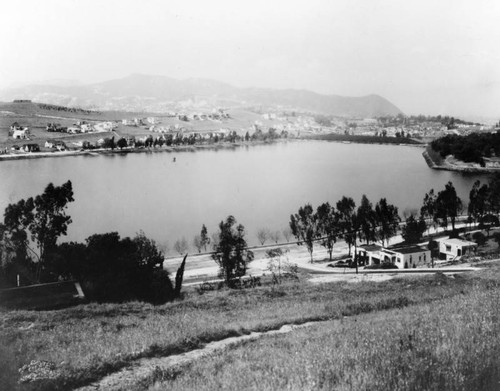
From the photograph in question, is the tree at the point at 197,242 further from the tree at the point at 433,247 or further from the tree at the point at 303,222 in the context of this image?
the tree at the point at 433,247

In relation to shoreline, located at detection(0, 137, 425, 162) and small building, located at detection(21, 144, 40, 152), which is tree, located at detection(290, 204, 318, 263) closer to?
shoreline, located at detection(0, 137, 425, 162)

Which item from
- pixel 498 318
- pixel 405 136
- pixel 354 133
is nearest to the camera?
pixel 498 318

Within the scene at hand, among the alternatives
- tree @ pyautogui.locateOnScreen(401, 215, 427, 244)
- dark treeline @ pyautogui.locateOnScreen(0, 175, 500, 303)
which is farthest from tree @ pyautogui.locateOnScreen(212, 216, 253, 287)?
tree @ pyautogui.locateOnScreen(401, 215, 427, 244)

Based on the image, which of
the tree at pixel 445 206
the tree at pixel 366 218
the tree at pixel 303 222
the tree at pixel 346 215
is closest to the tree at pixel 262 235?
the tree at pixel 303 222

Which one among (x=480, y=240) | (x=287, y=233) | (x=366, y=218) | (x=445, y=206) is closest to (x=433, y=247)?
(x=480, y=240)

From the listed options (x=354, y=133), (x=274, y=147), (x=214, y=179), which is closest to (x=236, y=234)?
(x=214, y=179)

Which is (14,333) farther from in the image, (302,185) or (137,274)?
(302,185)
